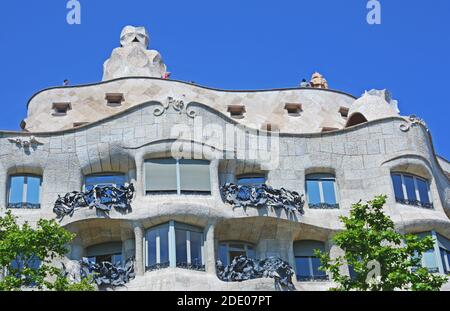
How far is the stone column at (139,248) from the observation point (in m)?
28.2

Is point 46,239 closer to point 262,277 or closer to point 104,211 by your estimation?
point 104,211

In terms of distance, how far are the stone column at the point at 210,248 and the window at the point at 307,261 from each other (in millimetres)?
2957

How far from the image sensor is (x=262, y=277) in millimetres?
27750

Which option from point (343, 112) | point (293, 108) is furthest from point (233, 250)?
point (343, 112)

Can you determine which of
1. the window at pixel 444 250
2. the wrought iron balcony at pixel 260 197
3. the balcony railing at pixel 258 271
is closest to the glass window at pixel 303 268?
the balcony railing at pixel 258 271

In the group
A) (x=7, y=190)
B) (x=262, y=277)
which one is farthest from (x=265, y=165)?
(x=7, y=190)

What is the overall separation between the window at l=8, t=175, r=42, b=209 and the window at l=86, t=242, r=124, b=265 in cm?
225

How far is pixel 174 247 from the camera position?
28.2 metres

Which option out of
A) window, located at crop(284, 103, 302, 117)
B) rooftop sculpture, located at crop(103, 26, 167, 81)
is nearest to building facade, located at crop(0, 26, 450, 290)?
window, located at crop(284, 103, 302, 117)

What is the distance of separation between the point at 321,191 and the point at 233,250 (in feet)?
12.5

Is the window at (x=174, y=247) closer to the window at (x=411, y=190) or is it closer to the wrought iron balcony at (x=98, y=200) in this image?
the wrought iron balcony at (x=98, y=200)
